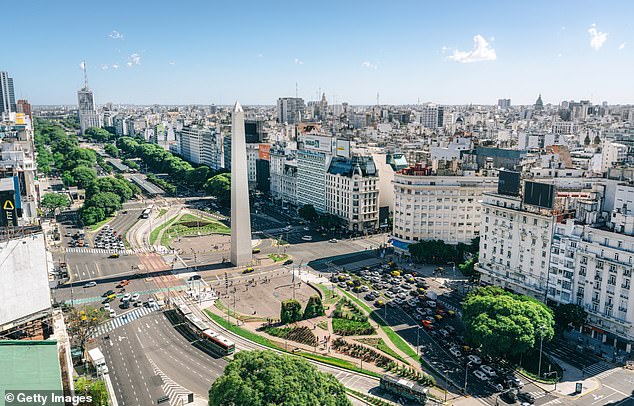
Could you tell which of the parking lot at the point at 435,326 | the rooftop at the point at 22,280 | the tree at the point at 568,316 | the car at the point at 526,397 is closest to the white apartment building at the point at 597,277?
the tree at the point at 568,316

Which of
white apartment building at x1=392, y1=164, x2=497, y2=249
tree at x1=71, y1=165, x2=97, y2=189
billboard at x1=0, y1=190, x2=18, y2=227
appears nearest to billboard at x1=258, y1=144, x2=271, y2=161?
tree at x1=71, y1=165, x2=97, y2=189

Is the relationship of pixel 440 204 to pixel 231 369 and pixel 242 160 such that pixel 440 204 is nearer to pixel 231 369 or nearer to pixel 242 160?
pixel 242 160

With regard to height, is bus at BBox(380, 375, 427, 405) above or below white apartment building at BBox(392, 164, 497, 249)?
below

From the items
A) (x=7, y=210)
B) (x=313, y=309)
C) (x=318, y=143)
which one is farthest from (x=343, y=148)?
(x=7, y=210)

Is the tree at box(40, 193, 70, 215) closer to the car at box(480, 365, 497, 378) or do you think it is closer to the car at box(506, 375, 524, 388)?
the car at box(480, 365, 497, 378)

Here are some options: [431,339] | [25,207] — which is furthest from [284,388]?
[25,207]

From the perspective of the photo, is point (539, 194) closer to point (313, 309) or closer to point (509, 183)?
point (509, 183)
